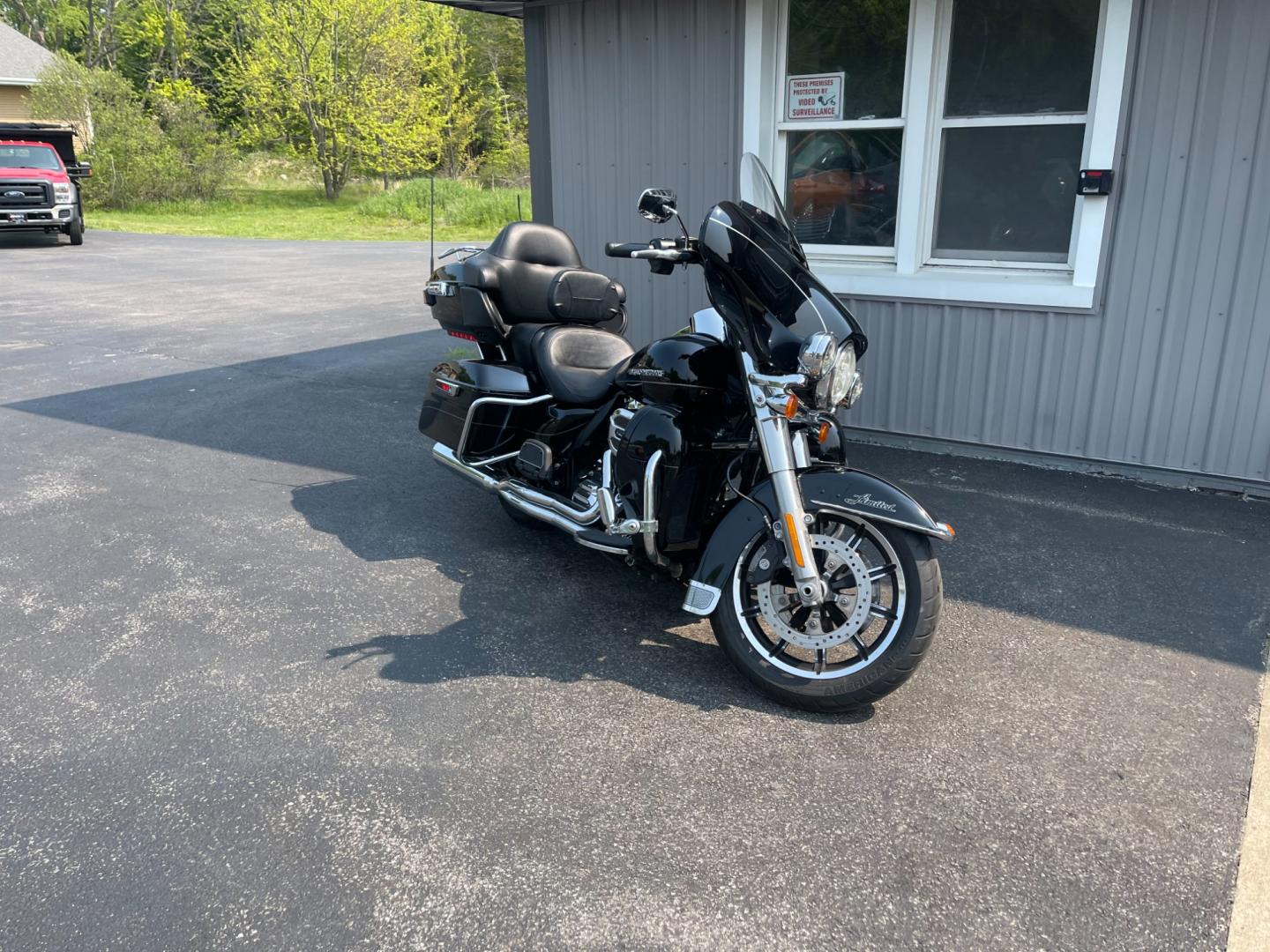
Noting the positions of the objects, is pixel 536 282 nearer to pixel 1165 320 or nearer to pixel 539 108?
pixel 539 108

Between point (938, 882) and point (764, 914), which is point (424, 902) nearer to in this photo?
point (764, 914)

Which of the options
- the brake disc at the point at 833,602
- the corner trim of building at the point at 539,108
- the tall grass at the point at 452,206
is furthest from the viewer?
the tall grass at the point at 452,206

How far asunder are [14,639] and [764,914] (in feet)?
9.77

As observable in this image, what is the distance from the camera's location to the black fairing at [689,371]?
3.39 m

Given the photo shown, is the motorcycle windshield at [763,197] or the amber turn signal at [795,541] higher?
the motorcycle windshield at [763,197]

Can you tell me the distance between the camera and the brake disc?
9.93 feet

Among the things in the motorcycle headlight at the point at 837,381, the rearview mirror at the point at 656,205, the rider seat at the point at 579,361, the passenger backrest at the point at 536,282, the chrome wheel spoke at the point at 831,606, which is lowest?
the chrome wheel spoke at the point at 831,606

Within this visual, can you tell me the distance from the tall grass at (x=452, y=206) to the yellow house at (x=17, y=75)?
12.1 meters

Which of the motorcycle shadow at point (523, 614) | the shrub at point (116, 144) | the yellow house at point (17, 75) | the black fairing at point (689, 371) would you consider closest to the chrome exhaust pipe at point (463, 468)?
the motorcycle shadow at point (523, 614)

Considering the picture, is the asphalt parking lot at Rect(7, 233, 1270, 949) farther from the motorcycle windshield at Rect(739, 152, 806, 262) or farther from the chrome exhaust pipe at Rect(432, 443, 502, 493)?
the motorcycle windshield at Rect(739, 152, 806, 262)

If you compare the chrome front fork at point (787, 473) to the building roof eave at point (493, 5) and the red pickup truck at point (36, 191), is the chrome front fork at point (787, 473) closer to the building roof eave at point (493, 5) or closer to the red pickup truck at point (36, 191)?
the building roof eave at point (493, 5)

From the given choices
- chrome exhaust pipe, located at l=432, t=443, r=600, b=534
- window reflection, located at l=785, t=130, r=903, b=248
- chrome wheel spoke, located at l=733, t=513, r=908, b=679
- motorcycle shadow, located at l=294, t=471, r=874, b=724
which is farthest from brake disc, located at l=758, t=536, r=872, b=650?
window reflection, located at l=785, t=130, r=903, b=248

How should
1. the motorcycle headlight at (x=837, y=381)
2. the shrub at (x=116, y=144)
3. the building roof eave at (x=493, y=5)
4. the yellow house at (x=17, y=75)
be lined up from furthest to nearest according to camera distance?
the yellow house at (x=17, y=75) → the shrub at (x=116, y=144) → the building roof eave at (x=493, y=5) → the motorcycle headlight at (x=837, y=381)

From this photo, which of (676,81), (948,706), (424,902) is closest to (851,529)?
(948,706)
